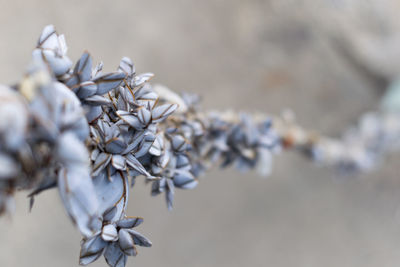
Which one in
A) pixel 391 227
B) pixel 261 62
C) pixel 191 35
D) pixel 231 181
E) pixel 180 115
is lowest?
pixel 180 115

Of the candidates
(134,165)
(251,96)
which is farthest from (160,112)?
(251,96)

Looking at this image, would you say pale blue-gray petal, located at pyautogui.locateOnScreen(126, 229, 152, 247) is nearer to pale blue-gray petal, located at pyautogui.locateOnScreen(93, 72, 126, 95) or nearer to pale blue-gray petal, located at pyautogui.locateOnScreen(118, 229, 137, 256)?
pale blue-gray petal, located at pyautogui.locateOnScreen(118, 229, 137, 256)

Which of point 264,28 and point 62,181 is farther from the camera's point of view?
point 264,28

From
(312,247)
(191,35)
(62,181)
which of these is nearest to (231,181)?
(312,247)

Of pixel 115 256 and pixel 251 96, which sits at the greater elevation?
pixel 251 96

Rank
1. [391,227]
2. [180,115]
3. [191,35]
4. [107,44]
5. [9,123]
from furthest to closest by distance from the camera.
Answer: [391,227] < [191,35] < [107,44] < [180,115] < [9,123]

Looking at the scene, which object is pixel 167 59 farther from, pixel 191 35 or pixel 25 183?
pixel 25 183

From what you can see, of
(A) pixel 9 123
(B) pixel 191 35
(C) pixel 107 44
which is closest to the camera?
(A) pixel 9 123

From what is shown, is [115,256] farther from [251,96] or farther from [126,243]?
[251,96]
